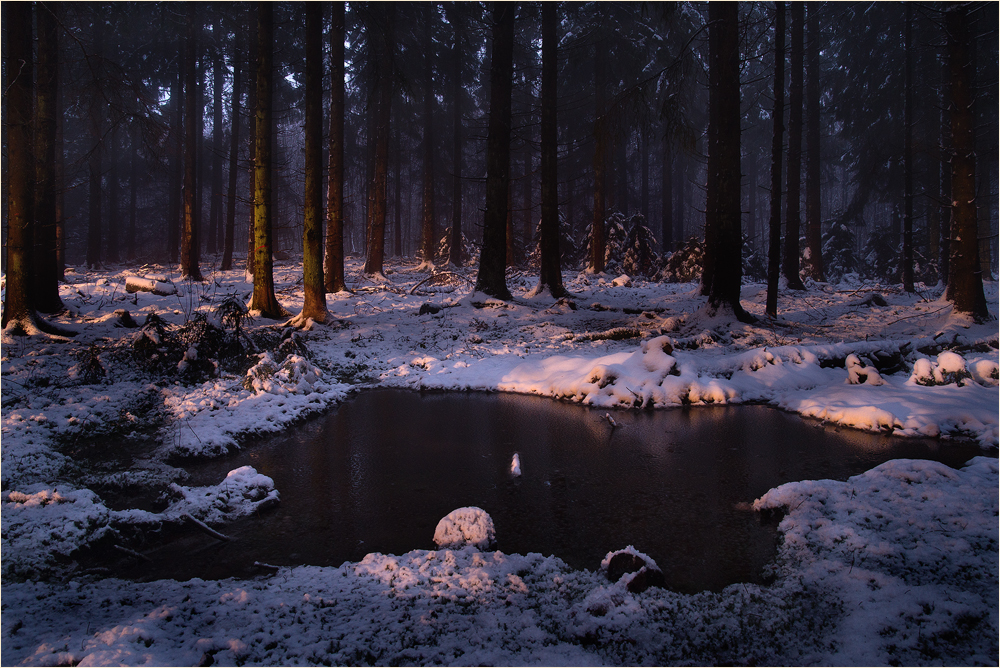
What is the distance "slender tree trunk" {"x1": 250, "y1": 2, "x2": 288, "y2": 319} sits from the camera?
11.4m

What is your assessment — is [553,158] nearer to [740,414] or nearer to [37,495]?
[740,414]

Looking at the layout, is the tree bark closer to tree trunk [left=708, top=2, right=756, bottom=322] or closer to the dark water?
tree trunk [left=708, top=2, right=756, bottom=322]

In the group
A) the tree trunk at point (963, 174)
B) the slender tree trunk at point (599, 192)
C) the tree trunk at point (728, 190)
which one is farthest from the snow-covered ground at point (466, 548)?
the slender tree trunk at point (599, 192)

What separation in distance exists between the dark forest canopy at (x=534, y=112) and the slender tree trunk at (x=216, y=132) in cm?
19

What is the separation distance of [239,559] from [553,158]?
1317cm

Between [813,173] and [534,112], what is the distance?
12.2m

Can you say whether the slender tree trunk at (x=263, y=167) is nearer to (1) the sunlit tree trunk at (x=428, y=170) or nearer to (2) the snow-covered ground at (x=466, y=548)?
(2) the snow-covered ground at (x=466, y=548)

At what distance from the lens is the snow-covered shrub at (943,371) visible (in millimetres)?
6793

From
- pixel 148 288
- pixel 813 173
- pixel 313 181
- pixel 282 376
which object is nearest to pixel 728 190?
pixel 313 181

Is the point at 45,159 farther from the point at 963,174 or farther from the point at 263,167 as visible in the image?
the point at 963,174

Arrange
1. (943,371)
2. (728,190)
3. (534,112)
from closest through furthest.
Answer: (943,371), (728,190), (534,112)

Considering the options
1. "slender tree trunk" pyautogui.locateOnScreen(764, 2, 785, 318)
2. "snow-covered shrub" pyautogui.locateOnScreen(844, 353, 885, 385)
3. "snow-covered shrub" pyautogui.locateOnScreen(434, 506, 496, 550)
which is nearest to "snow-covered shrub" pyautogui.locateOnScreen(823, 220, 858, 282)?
"slender tree trunk" pyautogui.locateOnScreen(764, 2, 785, 318)

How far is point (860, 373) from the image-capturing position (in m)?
7.45

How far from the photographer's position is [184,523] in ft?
12.7
